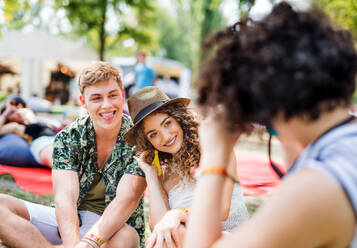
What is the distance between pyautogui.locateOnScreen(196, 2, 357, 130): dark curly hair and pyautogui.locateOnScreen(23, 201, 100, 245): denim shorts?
5.99ft

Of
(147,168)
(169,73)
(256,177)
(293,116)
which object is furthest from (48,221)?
(169,73)

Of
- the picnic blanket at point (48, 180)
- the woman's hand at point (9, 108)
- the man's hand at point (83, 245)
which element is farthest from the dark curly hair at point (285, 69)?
the woman's hand at point (9, 108)

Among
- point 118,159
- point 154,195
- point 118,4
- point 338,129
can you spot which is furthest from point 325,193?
point 118,4

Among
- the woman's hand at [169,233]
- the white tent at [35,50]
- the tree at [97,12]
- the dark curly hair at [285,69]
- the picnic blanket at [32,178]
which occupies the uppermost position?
the tree at [97,12]

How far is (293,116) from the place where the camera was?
3.66 ft

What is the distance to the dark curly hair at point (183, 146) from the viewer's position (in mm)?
2553

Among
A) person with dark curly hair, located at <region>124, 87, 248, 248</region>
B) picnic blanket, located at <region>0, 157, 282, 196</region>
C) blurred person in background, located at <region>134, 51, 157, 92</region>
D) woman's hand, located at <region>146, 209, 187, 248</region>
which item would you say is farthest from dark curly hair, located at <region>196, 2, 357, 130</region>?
blurred person in background, located at <region>134, 51, 157, 92</region>

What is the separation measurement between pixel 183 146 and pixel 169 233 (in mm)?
780

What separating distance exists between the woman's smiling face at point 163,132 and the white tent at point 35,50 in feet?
37.9

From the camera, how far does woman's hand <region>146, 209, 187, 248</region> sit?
1.98 meters

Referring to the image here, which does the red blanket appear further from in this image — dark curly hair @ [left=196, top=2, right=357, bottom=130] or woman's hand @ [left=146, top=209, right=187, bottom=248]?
dark curly hair @ [left=196, top=2, right=357, bottom=130]

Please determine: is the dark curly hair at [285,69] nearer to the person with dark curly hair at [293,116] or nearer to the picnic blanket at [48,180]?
the person with dark curly hair at [293,116]

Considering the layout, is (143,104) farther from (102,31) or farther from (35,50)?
(35,50)

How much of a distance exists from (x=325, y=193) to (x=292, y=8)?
0.64m
